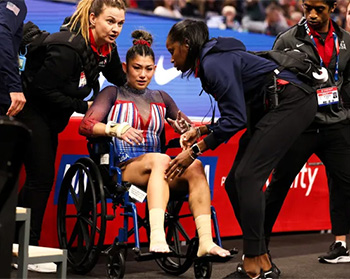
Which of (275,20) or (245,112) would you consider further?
(275,20)

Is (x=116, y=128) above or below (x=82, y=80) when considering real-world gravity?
below

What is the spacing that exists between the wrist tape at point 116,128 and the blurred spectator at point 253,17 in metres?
5.37

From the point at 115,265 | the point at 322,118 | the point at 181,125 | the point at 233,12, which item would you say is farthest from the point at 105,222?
the point at 233,12

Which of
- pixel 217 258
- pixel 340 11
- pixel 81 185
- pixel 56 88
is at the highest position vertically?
pixel 340 11

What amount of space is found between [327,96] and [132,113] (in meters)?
1.12

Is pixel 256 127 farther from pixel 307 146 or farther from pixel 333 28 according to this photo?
pixel 333 28

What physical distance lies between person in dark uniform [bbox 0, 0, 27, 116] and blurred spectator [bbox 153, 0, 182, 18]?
3.73 metres

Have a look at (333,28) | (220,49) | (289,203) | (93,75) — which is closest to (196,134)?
(220,49)

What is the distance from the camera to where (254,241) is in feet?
11.3

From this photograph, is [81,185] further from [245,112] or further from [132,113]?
[245,112]

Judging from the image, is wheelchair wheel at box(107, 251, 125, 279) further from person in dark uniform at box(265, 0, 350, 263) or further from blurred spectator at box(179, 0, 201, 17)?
blurred spectator at box(179, 0, 201, 17)

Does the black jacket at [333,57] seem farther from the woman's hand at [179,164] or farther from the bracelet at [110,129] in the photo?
the bracelet at [110,129]

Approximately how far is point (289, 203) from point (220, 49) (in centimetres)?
251

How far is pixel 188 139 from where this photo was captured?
12.2 ft
